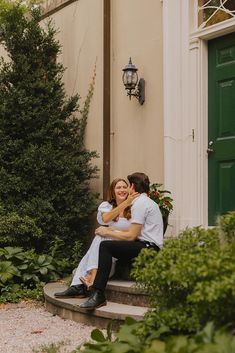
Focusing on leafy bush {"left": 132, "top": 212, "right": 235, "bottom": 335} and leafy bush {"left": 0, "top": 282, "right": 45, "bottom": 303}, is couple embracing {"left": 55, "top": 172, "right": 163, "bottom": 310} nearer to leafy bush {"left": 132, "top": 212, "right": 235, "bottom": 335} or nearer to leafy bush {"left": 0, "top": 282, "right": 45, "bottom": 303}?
leafy bush {"left": 0, "top": 282, "right": 45, "bottom": 303}

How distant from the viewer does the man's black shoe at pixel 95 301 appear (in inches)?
197

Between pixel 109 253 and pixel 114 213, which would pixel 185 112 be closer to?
pixel 114 213

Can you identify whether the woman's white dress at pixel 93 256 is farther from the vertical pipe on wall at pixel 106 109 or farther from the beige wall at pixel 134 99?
the vertical pipe on wall at pixel 106 109

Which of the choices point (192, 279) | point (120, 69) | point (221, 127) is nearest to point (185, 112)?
point (221, 127)

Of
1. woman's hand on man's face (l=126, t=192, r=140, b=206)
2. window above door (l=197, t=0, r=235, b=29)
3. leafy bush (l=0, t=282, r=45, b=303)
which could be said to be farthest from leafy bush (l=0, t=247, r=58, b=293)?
window above door (l=197, t=0, r=235, b=29)

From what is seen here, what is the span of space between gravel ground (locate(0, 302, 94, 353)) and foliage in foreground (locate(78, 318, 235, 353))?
149 centimetres

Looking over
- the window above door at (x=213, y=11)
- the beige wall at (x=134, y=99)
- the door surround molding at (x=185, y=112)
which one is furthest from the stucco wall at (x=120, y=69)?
the window above door at (x=213, y=11)

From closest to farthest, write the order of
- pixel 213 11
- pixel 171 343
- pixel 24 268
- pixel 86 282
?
pixel 171 343 < pixel 86 282 < pixel 213 11 < pixel 24 268

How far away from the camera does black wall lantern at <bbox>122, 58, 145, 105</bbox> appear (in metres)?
7.08

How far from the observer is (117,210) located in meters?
5.52

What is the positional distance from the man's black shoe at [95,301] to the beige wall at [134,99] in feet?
6.91


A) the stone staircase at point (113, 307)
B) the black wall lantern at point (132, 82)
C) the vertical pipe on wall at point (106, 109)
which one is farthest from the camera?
the vertical pipe on wall at point (106, 109)

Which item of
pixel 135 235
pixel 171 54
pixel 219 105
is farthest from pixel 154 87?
pixel 135 235

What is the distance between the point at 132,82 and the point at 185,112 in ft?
3.02
